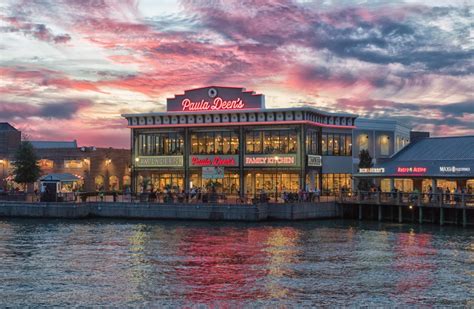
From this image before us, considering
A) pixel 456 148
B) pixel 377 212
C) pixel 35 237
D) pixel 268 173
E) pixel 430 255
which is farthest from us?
pixel 268 173

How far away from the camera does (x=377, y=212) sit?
72.8 meters

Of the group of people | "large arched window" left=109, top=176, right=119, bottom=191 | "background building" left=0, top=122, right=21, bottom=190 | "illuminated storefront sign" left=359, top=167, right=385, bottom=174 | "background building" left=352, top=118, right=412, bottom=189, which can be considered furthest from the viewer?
"background building" left=0, top=122, right=21, bottom=190

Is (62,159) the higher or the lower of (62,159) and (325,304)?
the higher

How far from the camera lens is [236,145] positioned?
284ft

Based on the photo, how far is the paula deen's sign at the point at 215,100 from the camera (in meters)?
86.4

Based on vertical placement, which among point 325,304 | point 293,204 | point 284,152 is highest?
point 284,152

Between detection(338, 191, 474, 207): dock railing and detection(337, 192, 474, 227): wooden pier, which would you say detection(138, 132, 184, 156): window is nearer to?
detection(337, 192, 474, 227): wooden pier

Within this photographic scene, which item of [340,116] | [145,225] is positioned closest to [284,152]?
[340,116]

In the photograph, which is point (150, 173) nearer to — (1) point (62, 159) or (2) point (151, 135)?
(2) point (151, 135)

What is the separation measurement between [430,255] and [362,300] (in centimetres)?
1487

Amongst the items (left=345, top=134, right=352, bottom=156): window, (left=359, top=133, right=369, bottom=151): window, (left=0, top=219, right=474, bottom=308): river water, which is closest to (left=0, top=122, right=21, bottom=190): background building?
(left=0, top=219, right=474, bottom=308): river water

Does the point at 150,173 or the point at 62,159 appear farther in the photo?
the point at 62,159

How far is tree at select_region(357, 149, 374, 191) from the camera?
261 feet

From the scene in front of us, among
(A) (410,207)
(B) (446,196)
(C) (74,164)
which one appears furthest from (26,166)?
(B) (446,196)
